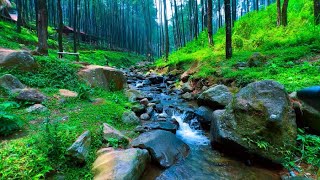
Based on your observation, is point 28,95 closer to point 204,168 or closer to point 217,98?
point 204,168

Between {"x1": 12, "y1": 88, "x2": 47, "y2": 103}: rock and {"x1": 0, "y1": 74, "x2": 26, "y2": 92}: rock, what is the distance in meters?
0.23

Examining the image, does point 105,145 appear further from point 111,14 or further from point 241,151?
point 111,14

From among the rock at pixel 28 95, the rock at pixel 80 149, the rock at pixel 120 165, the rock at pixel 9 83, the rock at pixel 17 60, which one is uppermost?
the rock at pixel 17 60

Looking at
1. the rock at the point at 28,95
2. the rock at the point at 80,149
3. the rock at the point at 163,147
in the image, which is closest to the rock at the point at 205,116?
the rock at the point at 163,147

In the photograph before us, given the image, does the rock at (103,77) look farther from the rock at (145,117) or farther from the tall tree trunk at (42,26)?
the tall tree trunk at (42,26)

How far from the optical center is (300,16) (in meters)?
14.1

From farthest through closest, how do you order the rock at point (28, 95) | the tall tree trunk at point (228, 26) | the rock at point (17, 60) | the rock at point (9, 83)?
the tall tree trunk at point (228, 26)
the rock at point (17, 60)
the rock at point (9, 83)
the rock at point (28, 95)

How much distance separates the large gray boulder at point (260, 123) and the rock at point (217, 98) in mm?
1868

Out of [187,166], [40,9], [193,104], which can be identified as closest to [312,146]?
[187,166]

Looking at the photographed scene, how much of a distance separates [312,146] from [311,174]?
778 millimetres

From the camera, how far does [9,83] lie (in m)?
6.89

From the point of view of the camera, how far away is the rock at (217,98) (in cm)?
753

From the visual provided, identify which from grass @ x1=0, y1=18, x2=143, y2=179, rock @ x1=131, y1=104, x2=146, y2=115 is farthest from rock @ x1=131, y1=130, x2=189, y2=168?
rock @ x1=131, y1=104, x2=146, y2=115

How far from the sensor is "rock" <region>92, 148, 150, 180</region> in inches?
157
